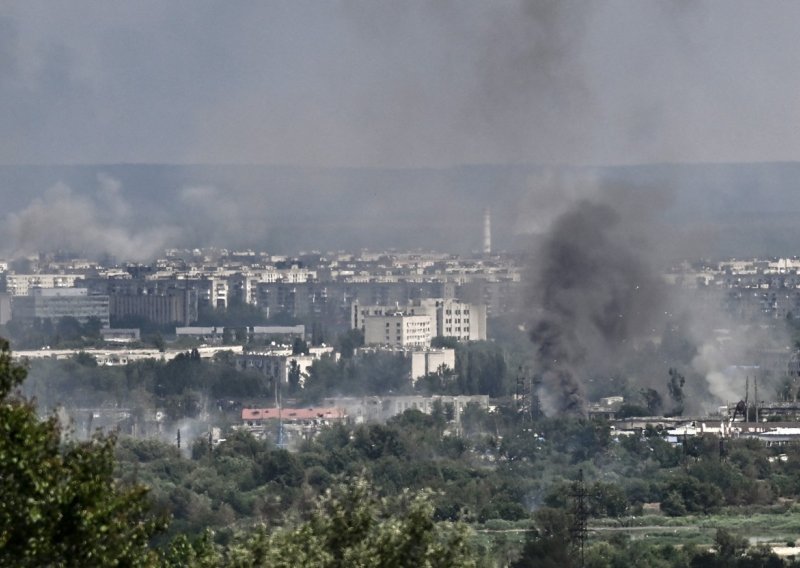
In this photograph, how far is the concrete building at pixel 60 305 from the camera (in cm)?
8756

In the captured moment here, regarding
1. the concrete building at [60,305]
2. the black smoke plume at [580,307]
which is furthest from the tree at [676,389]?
the concrete building at [60,305]

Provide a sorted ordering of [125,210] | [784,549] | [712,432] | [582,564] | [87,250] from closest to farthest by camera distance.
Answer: [582,564] → [784,549] → [712,432] → [87,250] → [125,210]

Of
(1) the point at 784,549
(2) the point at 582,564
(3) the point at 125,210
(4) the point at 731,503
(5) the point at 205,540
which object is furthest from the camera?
(3) the point at 125,210

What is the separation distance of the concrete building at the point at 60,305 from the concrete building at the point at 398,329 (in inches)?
602

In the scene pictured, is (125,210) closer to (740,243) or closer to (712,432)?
(740,243)

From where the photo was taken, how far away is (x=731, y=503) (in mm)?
36312

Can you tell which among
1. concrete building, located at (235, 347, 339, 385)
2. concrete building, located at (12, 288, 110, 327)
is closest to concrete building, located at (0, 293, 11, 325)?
concrete building, located at (12, 288, 110, 327)

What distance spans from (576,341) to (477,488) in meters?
20.6

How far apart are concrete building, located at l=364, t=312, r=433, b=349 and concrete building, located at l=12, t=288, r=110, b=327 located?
15.3 metres

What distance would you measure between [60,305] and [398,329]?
64.5 ft

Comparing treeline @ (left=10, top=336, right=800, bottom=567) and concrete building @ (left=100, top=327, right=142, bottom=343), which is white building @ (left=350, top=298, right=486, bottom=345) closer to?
concrete building @ (left=100, top=327, right=142, bottom=343)

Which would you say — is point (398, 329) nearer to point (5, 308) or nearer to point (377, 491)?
point (5, 308)

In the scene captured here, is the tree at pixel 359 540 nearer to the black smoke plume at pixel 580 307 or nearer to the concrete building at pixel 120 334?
the black smoke plume at pixel 580 307

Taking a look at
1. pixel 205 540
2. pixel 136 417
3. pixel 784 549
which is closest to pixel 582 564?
pixel 784 549
